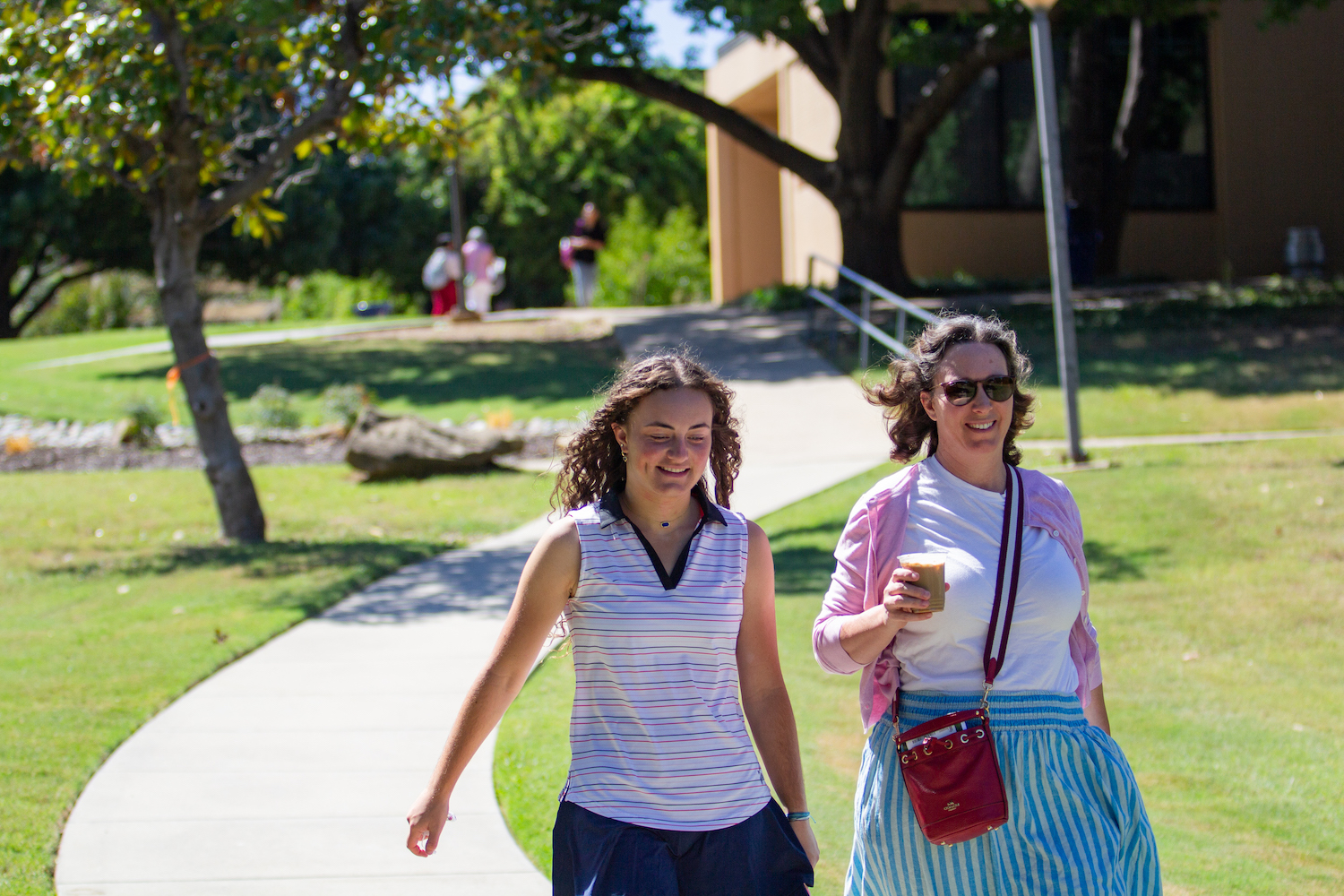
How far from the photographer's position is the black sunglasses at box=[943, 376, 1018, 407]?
301cm

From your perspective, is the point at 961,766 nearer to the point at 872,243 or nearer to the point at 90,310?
the point at 872,243

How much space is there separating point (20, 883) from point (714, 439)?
2.72 m

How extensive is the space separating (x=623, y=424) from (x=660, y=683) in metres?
0.58

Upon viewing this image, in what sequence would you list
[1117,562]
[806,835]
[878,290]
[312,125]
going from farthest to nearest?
[878,290]
[312,125]
[1117,562]
[806,835]

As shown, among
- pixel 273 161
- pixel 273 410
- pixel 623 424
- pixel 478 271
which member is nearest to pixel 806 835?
pixel 623 424

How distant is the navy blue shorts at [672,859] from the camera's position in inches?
100

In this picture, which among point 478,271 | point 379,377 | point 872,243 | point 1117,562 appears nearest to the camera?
point 1117,562

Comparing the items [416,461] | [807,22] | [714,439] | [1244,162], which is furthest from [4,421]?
[1244,162]

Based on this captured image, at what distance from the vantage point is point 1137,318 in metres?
16.5

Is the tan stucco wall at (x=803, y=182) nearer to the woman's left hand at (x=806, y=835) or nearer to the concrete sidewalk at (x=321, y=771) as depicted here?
the concrete sidewalk at (x=321, y=771)

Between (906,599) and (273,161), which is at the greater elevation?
(273,161)

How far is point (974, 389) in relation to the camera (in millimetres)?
3006

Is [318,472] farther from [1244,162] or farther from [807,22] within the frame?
[1244,162]

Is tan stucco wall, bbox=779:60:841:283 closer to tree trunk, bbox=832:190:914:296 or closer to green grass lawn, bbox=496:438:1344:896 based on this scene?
tree trunk, bbox=832:190:914:296
